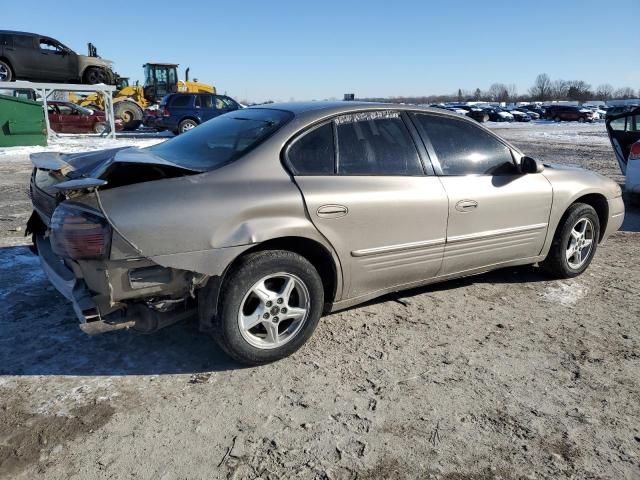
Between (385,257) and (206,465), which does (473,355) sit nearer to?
(385,257)

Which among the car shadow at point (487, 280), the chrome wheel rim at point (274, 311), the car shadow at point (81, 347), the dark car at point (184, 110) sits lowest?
the car shadow at point (487, 280)

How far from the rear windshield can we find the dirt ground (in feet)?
3.85

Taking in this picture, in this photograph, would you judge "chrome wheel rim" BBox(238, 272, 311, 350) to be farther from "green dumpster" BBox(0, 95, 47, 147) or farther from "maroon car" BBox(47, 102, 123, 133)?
"maroon car" BBox(47, 102, 123, 133)

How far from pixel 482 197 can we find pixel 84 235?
2.76m

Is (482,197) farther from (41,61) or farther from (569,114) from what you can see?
(569,114)

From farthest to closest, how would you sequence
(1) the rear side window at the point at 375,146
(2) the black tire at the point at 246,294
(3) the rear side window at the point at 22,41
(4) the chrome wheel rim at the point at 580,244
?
(3) the rear side window at the point at 22,41 → (4) the chrome wheel rim at the point at 580,244 → (1) the rear side window at the point at 375,146 → (2) the black tire at the point at 246,294

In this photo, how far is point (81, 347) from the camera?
3314 mm

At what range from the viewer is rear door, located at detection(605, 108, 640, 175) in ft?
29.3

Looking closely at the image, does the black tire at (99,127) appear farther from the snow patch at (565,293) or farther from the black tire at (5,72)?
the snow patch at (565,293)

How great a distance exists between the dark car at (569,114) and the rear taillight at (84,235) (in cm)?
5134

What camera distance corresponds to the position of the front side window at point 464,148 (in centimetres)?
388

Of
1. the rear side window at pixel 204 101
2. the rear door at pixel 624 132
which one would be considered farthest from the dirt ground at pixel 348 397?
the rear side window at pixel 204 101

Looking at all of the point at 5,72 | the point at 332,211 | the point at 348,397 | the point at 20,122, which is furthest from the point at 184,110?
the point at 348,397

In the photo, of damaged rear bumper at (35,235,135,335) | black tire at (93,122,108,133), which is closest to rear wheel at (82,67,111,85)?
black tire at (93,122,108,133)
